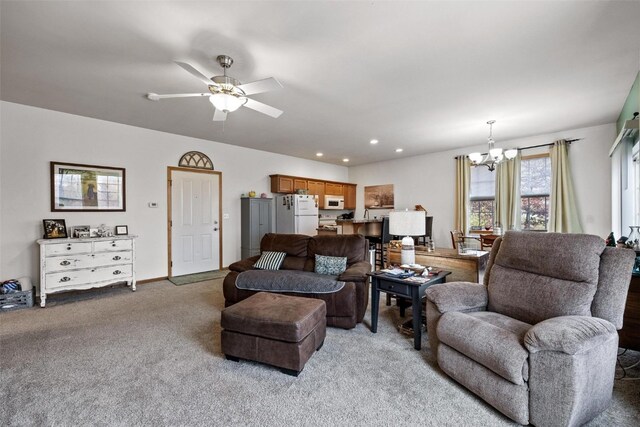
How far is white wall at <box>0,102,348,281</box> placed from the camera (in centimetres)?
367

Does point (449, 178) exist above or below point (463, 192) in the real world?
above

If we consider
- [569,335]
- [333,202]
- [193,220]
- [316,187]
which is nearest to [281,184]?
[316,187]

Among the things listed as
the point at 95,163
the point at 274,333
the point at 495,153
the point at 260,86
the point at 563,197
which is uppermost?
the point at 260,86

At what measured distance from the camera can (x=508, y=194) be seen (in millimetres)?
5477

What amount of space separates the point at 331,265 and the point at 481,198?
14.4 feet

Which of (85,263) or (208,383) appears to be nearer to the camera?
(208,383)

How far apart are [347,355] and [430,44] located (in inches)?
107

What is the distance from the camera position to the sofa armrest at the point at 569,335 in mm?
1417

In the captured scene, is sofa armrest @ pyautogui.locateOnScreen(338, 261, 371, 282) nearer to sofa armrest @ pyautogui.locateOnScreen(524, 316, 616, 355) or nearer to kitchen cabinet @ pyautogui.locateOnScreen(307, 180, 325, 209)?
sofa armrest @ pyautogui.locateOnScreen(524, 316, 616, 355)

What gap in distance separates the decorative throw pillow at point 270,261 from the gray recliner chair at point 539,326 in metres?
1.95

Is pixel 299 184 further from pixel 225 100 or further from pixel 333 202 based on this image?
pixel 225 100

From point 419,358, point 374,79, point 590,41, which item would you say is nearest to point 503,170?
point 590,41

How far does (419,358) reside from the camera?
227cm

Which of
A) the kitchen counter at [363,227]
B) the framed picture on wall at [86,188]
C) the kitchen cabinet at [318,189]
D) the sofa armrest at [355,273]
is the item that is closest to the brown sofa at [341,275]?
the sofa armrest at [355,273]
